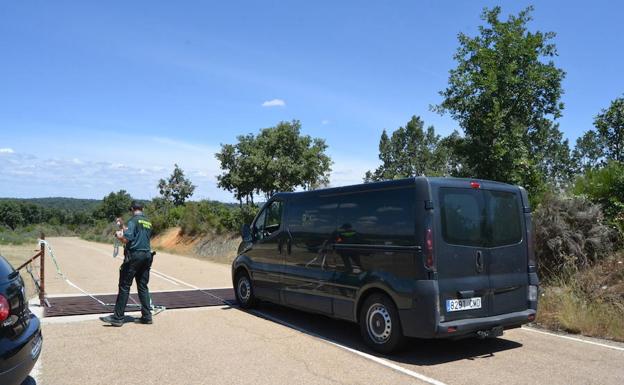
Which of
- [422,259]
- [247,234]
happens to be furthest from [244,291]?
[422,259]

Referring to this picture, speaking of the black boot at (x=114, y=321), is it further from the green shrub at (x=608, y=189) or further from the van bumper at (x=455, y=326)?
the green shrub at (x=608, y=189)

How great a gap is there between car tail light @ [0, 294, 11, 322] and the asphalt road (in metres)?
1.48

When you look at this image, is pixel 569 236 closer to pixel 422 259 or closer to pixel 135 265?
pixel 422 259

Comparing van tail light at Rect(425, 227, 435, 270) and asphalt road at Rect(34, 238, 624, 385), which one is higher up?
van tail light at Rect(425, 227, 435, 270)

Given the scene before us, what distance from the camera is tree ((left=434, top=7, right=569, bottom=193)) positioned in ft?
46.1

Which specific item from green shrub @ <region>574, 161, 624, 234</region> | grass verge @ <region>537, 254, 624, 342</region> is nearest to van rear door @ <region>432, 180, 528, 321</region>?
grass verge @ <region>537, 254, 624, 342</region>

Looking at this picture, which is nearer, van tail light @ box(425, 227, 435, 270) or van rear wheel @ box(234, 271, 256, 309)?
van tail light @ box(425, 227, 435, 270)

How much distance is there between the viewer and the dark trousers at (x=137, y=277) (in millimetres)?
8391

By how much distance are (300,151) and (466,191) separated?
21.5 metres

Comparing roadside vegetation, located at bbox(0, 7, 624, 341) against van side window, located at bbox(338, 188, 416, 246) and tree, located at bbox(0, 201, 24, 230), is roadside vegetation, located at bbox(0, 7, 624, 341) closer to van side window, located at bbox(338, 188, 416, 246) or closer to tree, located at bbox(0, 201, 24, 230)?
van side window, located at bbox(338, 188, 416, 246)

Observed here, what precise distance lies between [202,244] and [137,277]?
24142 millimetres

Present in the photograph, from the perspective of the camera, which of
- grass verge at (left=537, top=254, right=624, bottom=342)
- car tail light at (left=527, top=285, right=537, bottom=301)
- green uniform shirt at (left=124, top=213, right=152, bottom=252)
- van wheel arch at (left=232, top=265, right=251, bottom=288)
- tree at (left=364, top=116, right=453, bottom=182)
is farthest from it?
tree at (left=364, top=116, right=453, bottom=182)

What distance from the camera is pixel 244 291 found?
10.0 meters

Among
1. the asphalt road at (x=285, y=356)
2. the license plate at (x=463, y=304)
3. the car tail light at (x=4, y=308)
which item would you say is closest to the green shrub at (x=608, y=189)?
the asphalt road at (x=285, y=356)
